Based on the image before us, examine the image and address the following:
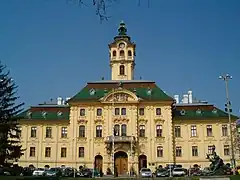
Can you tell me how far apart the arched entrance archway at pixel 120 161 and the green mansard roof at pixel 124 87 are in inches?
390

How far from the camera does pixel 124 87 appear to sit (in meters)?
63.3

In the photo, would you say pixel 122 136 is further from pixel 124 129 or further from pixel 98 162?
pixel 98 162

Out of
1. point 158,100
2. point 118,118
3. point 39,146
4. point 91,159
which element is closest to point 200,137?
point 158,100

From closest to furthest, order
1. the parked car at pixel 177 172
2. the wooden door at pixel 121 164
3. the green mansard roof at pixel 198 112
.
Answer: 1. the parked car at pixel 177 172
2. the wooden door at pixel 121 164
3. the green mansard roof at pixel 198 112

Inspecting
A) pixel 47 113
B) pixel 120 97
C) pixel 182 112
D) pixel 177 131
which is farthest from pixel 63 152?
pixel 182 112

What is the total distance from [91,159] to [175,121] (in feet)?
52.0

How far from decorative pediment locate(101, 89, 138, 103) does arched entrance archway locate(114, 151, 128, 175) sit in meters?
8.69

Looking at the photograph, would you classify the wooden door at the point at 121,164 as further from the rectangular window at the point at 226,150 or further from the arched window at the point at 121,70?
the arched window at the point at 121,70

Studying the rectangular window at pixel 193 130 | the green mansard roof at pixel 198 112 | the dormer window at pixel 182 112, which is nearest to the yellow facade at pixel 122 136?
the rectangular window at pixel 193 130

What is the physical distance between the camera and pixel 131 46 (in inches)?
2869

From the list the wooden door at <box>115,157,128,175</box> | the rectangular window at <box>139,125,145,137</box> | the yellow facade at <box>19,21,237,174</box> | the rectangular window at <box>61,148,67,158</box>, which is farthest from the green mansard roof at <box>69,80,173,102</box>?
the wooden door at <box>115,157,128,175</box>

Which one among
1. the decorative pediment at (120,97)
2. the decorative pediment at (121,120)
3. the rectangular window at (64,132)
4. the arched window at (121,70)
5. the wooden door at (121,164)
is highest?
the arched window at (121,70)

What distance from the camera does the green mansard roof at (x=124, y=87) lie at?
61.8 meters

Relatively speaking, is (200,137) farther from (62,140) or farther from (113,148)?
(62,140)
